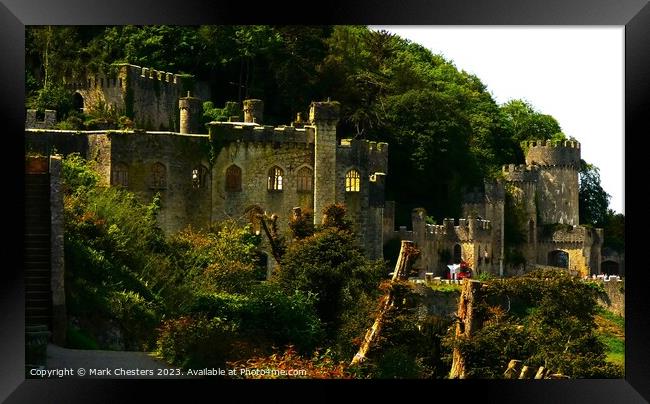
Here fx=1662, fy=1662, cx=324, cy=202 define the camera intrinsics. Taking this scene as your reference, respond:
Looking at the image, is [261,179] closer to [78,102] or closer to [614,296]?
[78,102]

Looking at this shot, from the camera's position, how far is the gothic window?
3947cm

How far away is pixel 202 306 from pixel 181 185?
1125cm

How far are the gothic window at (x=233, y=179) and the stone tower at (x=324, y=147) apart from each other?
1844 mm

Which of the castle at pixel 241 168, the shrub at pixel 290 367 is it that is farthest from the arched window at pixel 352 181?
the shrub at pixel 290 367

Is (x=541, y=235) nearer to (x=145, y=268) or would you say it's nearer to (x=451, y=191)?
(x=451, y=191)

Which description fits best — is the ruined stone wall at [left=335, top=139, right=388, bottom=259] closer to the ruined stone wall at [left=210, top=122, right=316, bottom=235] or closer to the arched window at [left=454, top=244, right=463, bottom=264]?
the ruined stone wall at [left=210, top=122, right=316, bottom=235]

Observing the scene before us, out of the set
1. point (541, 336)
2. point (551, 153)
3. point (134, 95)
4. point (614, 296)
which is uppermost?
point (134, 95)

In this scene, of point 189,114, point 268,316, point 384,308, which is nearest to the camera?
point 268,316

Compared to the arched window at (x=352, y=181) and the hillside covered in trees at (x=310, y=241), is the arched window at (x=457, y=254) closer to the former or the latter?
the hillside covered in trees at (x=310, y=241)

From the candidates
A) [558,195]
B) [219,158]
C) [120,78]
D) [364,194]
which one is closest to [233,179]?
[219,158]

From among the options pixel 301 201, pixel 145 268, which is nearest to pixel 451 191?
pixel 301 201

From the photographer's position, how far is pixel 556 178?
53.9 metres

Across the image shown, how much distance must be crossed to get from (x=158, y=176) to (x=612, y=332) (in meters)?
13.0

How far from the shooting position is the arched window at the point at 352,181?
40.3 meters
